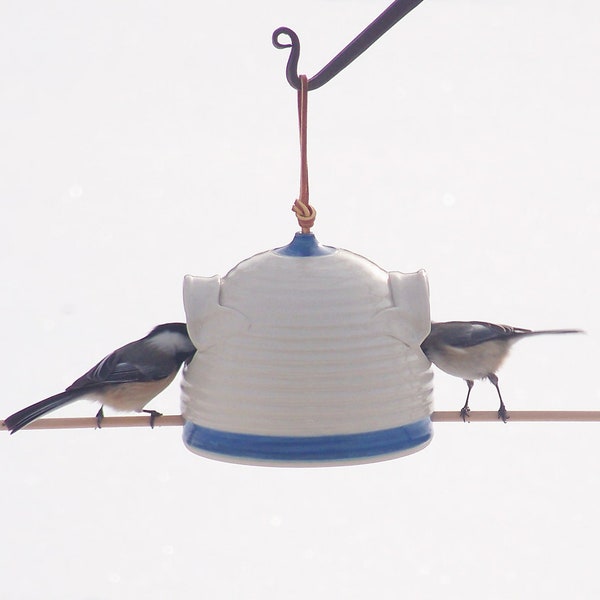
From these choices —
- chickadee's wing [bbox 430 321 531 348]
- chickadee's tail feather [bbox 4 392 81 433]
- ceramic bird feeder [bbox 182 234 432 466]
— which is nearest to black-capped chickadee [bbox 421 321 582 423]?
chickadee's wing [bbox 430 321 531 348]

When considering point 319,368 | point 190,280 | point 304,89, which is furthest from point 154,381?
point 304,89

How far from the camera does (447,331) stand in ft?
6.90

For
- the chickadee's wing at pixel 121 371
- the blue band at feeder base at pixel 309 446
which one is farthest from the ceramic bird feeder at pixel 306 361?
the chickadee's wing at pixel 121 371

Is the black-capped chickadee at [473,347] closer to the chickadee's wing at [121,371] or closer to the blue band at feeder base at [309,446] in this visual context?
the blue band at feeder base at [309,446]

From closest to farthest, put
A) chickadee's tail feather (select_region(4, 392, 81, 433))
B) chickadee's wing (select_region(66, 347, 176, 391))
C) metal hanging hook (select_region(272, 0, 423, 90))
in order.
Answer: metal hanging hook (select_region(272, 0, 423, 90))
chickadee's tail feather (select_region(4, 392, 81, 433))
chickadee's wing (select_region(66, 347, 176, 391))

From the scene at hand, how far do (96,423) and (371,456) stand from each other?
523 mm

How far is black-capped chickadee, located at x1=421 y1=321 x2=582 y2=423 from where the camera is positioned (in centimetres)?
211

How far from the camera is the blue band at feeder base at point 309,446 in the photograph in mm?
1625

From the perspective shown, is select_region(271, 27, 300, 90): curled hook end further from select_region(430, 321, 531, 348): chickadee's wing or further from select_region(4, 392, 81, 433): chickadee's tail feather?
select_region(4, 392, 81, 433): chickadee's tail feather

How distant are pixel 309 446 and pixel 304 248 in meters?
0.35

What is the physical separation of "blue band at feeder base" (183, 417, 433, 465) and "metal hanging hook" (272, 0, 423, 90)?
0.61 m

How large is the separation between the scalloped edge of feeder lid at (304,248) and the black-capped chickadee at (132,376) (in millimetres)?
242

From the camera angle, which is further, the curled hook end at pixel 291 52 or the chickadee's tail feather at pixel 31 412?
the chickadee's tail feather at pixel 31 412

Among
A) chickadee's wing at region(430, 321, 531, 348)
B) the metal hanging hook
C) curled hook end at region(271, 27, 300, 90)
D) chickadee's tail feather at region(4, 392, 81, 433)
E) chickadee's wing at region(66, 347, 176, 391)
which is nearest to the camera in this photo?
the metal hanging hook
